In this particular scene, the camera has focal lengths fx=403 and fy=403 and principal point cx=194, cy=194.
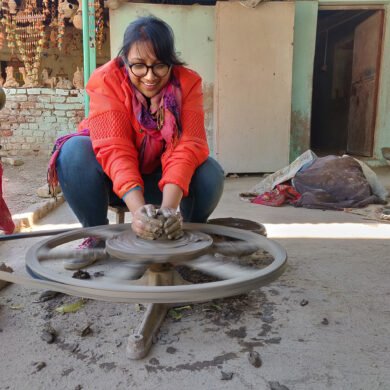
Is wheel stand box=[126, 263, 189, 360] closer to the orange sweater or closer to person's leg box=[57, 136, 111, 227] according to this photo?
the orange sweater

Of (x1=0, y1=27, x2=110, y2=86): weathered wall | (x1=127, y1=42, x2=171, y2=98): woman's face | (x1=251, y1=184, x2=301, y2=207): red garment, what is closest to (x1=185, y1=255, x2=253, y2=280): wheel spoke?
(x1=127, y1=42, x2=171, y2=98): woman's face

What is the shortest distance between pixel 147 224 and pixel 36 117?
6.73m

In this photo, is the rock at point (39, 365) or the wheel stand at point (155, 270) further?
the rock at point (39, 365)

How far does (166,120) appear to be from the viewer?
1781 mm

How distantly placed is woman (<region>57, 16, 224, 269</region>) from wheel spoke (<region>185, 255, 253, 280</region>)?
26 cm

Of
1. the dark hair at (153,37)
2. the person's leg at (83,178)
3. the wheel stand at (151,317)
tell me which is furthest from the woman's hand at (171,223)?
the dark hair at (153,37)

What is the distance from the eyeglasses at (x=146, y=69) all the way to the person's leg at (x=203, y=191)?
1.51ft

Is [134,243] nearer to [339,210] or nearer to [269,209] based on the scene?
[269,209]

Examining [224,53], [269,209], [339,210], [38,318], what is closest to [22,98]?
[224,53]

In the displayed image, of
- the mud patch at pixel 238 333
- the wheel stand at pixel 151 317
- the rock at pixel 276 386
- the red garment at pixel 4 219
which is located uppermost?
the red garment at pixel 4 219

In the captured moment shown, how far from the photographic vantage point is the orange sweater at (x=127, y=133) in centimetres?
164

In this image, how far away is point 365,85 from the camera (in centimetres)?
654

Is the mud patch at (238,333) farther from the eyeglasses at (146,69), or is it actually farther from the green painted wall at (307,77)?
the green painted wall at (307,77)

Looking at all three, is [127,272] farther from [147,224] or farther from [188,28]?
[188,28]
